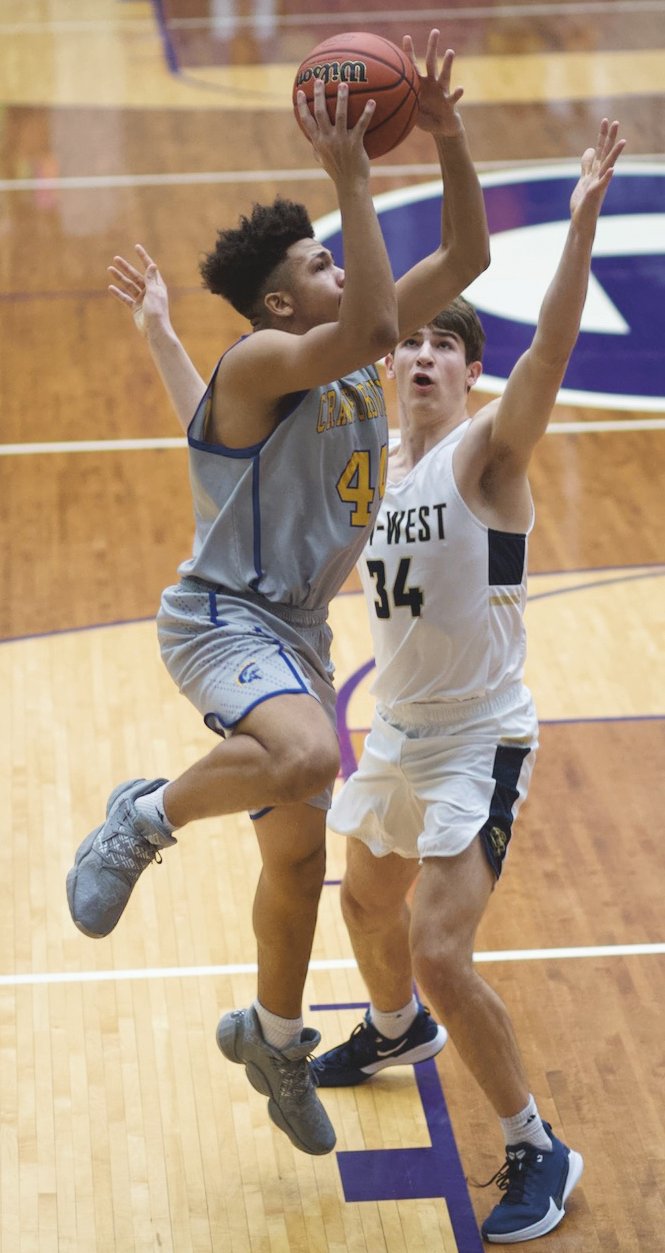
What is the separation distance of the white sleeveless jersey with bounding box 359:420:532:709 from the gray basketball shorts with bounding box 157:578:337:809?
329 mm

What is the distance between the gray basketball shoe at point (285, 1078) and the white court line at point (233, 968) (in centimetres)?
100

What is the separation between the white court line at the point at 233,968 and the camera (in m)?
5.53

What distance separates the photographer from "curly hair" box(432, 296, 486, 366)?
4.77 meters

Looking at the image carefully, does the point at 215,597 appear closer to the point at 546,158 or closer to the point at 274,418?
the point at 274,418

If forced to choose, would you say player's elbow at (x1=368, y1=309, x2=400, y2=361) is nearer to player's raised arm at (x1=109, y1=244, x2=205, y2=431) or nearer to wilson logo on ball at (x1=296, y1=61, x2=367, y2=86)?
wilson logo on ball at (x1=296, y1=61, x2=367, y2=86)

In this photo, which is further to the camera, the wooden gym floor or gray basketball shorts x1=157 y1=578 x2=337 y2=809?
the wooden gym floor

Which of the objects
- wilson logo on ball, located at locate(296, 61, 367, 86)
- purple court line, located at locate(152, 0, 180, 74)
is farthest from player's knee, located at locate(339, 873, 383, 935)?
purple court line, located at locate(152, 0, 180, 74)

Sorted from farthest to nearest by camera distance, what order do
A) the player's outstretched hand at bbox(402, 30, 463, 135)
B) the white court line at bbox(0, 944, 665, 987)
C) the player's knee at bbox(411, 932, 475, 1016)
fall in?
the white court line at bbox(0, 944, 665, 987) → the player's knee at bbox(411, 932, 475, 1016) → the player's outstretched hand at bbox(402, 30, 463, 135)

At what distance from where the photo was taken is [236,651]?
4.22 meters

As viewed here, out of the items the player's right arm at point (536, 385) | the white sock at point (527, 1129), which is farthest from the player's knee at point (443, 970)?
the player's right arm at point (536, 385)

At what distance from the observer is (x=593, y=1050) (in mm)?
5176

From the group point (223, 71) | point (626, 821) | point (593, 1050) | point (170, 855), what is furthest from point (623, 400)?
point (223, 71)

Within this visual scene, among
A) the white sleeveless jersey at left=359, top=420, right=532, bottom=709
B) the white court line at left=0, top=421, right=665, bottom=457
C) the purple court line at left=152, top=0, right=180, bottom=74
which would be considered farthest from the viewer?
the purple court line at left=152, top=0, right=180, bottom=74

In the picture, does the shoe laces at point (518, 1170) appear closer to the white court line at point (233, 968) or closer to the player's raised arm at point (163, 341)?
the white court line at point (233, 968)
